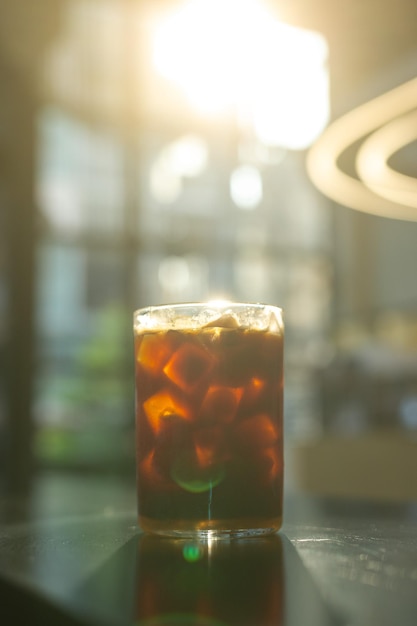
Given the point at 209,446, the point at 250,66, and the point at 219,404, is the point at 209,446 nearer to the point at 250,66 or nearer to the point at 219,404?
the point at 219,404

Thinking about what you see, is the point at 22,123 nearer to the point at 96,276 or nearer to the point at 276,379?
the point at 96,276

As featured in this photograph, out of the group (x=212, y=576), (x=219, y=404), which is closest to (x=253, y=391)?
(x=219, y=404)

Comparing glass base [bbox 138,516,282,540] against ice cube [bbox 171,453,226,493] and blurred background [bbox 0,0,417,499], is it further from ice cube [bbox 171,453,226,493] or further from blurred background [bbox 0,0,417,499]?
blurred background [bbox 0,0,417,499]

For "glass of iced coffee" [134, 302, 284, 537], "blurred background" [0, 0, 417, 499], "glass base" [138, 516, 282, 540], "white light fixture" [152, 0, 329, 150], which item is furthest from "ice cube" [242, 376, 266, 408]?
"white light fixture" [152, 0, 329, 150]

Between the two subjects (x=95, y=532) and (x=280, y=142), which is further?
(x=280, y=142)

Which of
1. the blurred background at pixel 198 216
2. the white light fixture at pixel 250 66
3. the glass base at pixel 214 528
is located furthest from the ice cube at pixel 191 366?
the white light fixture at pixel 250 66

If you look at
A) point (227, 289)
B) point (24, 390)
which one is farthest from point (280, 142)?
point (24, 390)

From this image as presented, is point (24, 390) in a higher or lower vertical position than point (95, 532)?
lower
